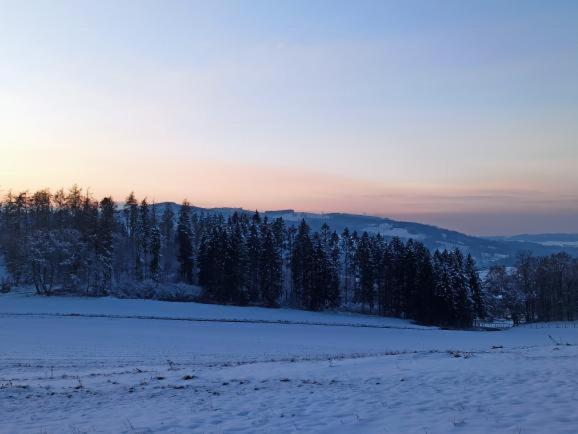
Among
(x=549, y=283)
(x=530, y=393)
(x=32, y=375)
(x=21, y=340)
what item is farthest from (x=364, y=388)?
(x=549, y=283)

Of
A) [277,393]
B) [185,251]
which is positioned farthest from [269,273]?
[277,393]

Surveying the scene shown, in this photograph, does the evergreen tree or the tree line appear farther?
the tree line

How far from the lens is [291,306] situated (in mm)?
79750

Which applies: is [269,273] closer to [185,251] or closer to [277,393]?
[185,251]

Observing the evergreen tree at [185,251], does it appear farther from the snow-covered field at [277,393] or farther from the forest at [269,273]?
the snow-covered field at [277,393]

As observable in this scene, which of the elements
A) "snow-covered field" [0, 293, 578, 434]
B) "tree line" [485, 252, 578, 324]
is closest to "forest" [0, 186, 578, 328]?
"tree line" [485, 252, 578, 324]

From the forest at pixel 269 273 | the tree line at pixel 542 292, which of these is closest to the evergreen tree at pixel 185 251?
the forest at pixel 269 273

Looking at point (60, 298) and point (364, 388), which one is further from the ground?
point (364, 388)

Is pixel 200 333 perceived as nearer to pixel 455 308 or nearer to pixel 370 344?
pixel 370 344

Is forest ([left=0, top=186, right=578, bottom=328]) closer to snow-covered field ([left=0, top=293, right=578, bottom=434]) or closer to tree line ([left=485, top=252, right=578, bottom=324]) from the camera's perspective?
tree line ([left=485, top=252, right=578, bottom=324])

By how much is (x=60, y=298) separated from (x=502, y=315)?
88240mm

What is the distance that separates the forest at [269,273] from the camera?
72.1 metres

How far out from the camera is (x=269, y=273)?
7806 cm

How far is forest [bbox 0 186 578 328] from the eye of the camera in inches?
2840
